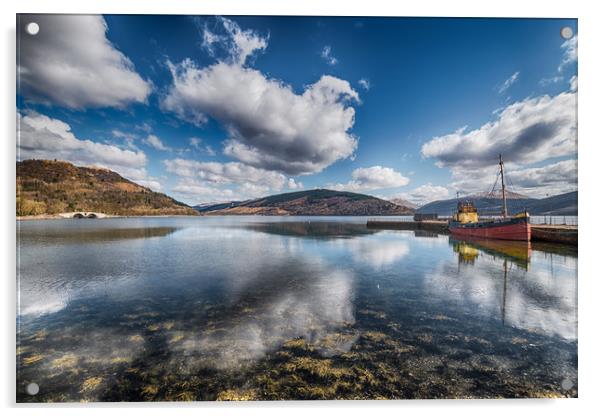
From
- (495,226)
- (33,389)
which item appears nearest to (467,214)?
(495,226)

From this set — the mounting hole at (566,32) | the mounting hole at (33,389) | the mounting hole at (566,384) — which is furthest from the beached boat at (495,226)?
the mounting hole at (33,389)

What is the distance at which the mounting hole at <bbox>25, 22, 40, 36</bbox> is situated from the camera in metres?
5.45

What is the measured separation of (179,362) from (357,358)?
3.75 metres

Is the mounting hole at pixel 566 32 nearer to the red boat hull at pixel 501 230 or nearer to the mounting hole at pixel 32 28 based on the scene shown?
the mounting hole at pixel 32 28

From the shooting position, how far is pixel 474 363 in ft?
15.4

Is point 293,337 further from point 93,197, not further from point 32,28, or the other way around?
point 93,197

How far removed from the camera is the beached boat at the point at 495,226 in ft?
83.4

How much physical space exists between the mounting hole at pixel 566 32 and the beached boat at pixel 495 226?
25.8 meters

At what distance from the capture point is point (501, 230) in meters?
28.1

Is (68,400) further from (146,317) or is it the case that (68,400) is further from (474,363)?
(474,363)

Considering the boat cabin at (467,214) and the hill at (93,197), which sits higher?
the hill at (93,197)

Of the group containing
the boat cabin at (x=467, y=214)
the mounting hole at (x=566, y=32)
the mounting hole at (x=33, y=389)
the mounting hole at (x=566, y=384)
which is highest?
the mounting hole at (x=566, y=32)

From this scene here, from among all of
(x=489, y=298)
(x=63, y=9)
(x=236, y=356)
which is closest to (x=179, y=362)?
(x=236, y=356)
